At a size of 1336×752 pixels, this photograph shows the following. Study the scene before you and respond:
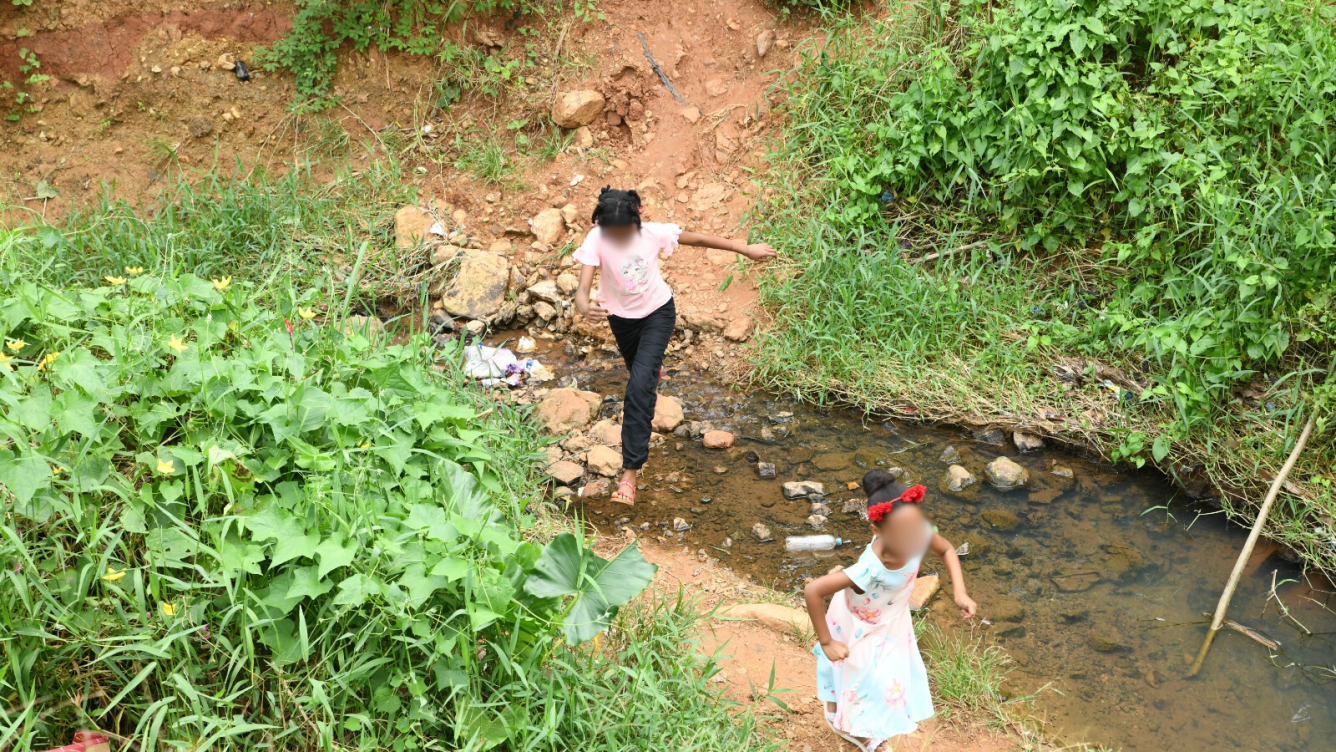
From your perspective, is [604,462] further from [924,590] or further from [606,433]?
[924,590]

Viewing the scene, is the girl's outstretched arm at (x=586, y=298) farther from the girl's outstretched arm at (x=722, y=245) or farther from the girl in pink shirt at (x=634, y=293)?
the girl's outstretched arm at (x=722, y=245)

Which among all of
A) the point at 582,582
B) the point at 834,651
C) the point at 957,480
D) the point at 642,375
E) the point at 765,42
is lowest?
the point at 957,480

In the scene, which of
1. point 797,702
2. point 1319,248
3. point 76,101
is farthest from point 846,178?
Result: point 76,101

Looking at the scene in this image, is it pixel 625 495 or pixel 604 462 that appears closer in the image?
pixel 625 495

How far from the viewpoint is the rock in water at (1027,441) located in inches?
186

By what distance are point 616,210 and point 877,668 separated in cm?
212

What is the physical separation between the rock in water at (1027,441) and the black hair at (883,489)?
2.47m

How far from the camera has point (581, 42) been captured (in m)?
6.93

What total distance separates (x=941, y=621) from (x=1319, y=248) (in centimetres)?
247

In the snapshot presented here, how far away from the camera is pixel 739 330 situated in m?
5.54

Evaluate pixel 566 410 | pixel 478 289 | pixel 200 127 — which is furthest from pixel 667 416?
pixel 200 127

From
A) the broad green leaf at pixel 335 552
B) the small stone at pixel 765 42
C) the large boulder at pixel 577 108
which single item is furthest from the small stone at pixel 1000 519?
the large boulder at pixel 577 108

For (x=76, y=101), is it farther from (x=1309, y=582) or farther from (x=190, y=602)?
(x=1309, y=582)

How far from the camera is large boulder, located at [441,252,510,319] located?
5.77 metres
